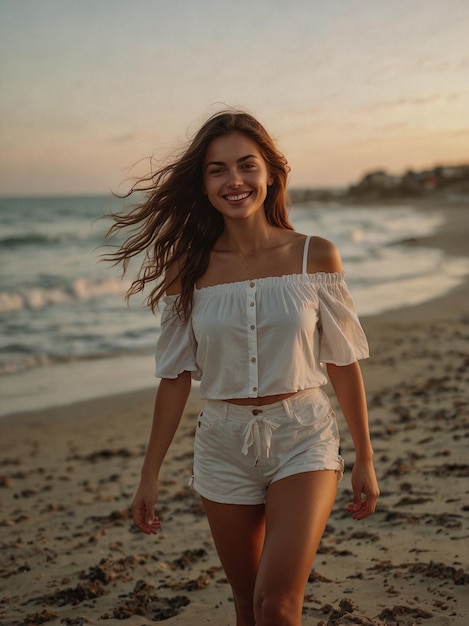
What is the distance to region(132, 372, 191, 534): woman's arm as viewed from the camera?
3068 mm

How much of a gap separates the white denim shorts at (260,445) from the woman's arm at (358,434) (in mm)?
104

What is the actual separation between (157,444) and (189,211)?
974mm

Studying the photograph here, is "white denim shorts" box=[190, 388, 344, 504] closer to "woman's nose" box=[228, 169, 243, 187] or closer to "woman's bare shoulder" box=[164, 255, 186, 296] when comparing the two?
"woman's bare shoulder" box=[164, 255, 186, 296]

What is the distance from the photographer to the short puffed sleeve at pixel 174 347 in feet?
10.1

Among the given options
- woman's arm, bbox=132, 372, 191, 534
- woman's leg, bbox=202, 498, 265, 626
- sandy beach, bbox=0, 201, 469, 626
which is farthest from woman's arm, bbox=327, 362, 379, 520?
woman's arm, bbox=132, 372, 191, 534

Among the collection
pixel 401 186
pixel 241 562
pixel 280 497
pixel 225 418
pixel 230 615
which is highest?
pixel 401 186

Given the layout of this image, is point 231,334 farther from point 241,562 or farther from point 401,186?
point 401,186

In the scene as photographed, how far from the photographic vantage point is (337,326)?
2957mm

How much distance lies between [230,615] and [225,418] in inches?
51.9

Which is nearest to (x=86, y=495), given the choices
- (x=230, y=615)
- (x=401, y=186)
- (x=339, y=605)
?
(x=230, y=615)

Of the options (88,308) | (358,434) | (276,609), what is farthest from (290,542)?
(88,308)

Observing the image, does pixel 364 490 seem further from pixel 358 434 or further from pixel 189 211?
pixel 189 211

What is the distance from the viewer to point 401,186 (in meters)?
74.6

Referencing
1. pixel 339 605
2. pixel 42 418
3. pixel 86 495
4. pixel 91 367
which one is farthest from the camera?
pixel 91 367
